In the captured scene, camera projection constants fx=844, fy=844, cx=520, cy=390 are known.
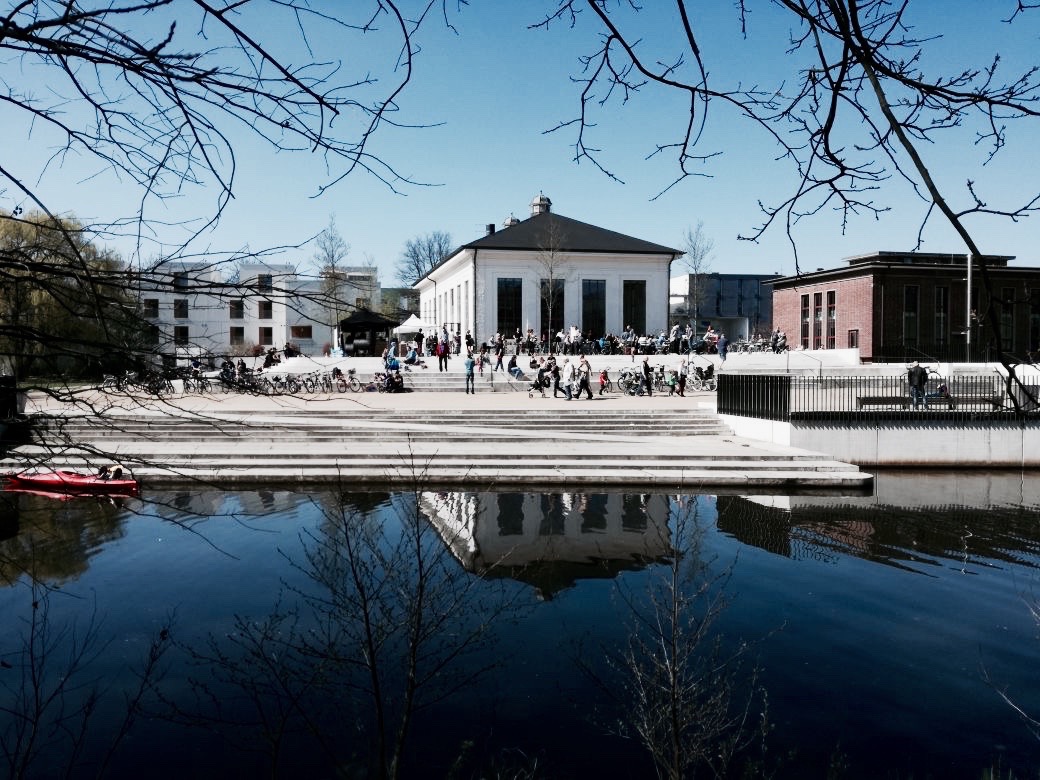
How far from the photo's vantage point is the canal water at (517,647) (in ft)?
24.7

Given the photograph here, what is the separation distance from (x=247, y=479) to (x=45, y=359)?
18.1m

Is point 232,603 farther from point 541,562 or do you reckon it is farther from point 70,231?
point 70,231

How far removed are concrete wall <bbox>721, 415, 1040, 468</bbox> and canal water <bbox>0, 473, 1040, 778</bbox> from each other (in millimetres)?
7846

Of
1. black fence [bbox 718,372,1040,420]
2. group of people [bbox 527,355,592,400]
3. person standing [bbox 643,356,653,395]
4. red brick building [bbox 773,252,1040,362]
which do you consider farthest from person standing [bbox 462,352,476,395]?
red brick building [bbox 773,252,1040,362]

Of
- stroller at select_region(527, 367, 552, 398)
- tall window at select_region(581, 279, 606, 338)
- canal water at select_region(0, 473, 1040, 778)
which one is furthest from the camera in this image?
tall window at select_region(581, 279, 606, 338)

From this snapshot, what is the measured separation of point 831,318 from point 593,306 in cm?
1411

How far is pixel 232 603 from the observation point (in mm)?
11227

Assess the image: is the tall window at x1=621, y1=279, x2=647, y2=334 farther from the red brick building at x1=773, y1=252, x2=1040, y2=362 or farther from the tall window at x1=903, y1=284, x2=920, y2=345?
the tall window at x1=903, y1=284, x2=920, y2=345

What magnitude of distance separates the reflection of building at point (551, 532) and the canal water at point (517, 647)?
0.08 m

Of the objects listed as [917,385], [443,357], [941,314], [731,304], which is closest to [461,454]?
[917,385]

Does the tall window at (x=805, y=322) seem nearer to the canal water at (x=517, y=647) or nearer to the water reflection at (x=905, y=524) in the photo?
the water reflection at (x=905, y=524)

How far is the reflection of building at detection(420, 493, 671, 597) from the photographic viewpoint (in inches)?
525

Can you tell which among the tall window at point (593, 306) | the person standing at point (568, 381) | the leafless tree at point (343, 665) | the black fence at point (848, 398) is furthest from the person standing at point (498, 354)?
the leafless tree at point (343, 665)

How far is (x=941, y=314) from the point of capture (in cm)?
4700
